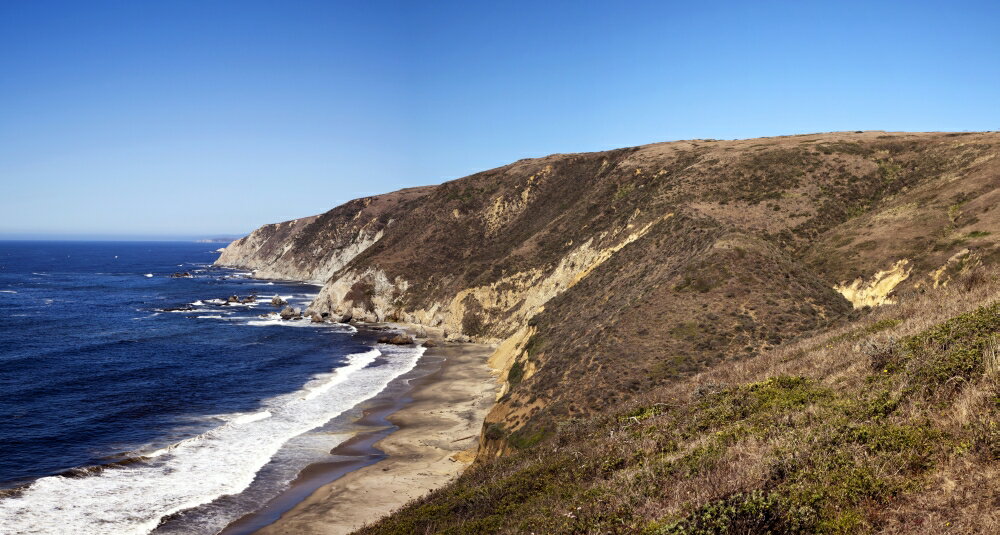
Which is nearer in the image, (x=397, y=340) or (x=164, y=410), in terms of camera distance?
(x=164, y=410)

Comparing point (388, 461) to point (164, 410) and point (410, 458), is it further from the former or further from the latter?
point (164, 410)

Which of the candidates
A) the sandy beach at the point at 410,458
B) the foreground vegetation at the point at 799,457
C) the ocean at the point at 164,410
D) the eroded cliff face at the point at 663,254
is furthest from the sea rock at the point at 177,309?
the foreground vegetation at the point at 799,457

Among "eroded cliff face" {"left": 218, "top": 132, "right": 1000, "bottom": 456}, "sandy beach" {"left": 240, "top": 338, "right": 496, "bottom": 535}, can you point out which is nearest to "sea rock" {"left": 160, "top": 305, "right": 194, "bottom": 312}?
"eroded cliff face" {"left": 218, "top": 132, "right": 1000, "bottom": 456}

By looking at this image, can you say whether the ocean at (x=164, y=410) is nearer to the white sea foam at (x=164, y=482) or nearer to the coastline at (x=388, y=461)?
the white sea foam at (x=164, y=482)

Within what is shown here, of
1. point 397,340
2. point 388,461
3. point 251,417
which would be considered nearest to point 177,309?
point 397,340

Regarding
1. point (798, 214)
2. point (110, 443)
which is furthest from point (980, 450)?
point (798, 214)

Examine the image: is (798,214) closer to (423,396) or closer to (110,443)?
(423,396)

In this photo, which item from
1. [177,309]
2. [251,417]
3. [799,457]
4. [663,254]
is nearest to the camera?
[799,457]
